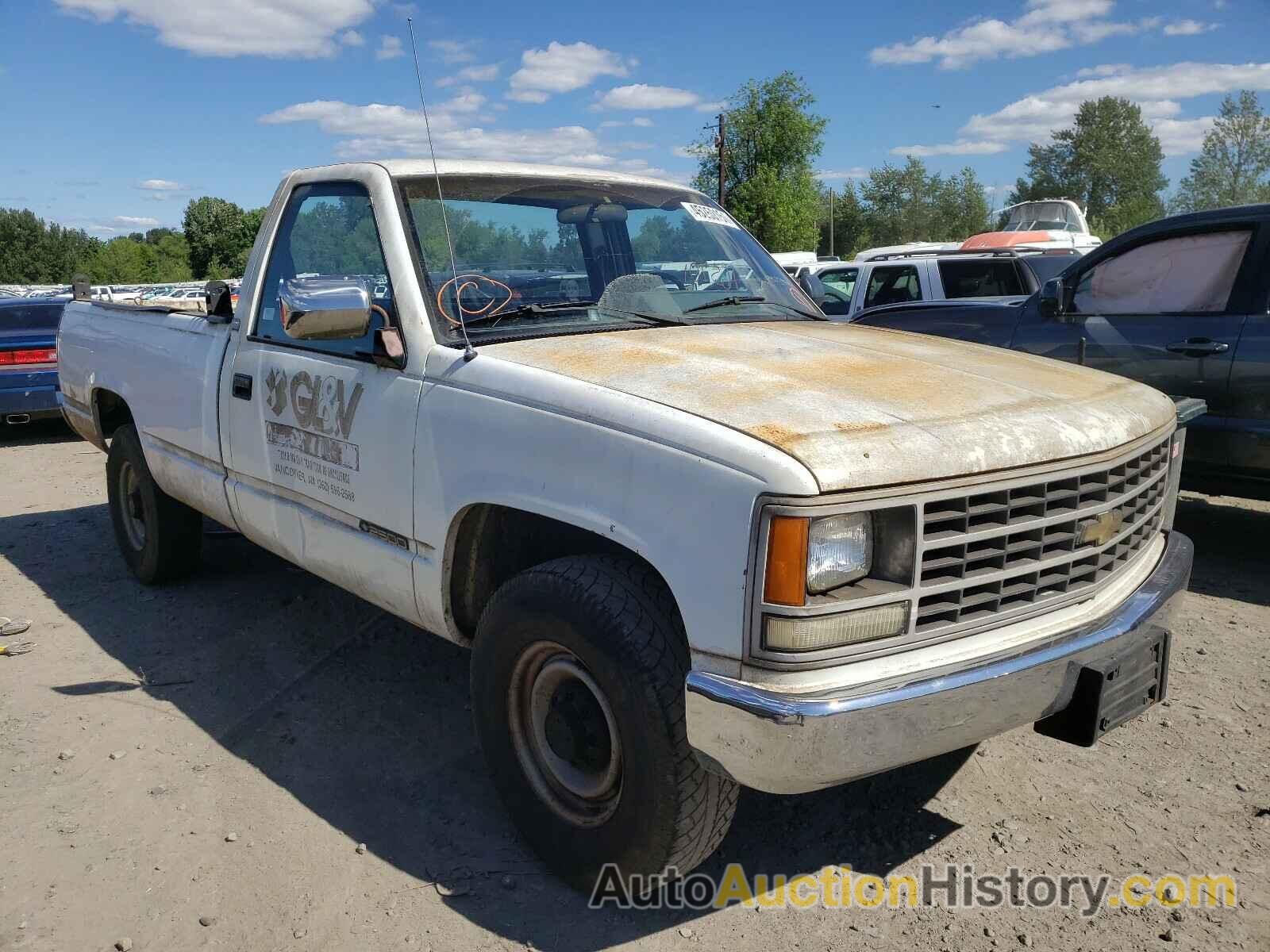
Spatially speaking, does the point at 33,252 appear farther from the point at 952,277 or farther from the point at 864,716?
the point at 864,716

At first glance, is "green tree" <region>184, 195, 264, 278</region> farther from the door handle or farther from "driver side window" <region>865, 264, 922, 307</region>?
the door handle

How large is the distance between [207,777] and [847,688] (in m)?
2.33

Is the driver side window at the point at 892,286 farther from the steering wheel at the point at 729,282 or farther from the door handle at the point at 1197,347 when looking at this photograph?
the steering wheel at the point at 729,282

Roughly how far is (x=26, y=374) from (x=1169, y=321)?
10465 millimetres

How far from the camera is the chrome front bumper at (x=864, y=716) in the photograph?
2.08m

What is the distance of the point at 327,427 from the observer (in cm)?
335

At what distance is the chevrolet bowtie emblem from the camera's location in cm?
254

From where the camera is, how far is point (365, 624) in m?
4.79

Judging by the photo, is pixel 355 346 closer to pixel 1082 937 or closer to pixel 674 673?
pixel 674 673

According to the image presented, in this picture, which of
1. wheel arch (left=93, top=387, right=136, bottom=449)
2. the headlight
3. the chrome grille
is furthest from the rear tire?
the chrome grille

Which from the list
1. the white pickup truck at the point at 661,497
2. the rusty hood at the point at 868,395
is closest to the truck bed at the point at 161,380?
the white pickup truck at the point at 661,497

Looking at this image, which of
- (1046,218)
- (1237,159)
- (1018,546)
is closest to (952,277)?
(1018,546)

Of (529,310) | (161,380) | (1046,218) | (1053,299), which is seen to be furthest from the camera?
(1046,218)

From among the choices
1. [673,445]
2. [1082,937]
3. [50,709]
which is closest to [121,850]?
[50,709]
